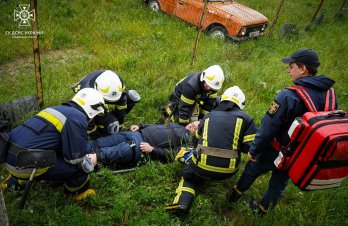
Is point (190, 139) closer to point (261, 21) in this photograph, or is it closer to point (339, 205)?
point (339, 205)

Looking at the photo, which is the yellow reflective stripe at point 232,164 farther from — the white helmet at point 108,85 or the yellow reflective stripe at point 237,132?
the white helmet at point 108,85

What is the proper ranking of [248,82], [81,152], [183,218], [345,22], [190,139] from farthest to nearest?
1. [345,22]
2. [248,82]
3. [190,139]
4. [183,218]
5. [81,152]

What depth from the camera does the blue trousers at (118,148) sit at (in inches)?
153

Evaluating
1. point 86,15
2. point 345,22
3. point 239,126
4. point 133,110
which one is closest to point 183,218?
point 239,126

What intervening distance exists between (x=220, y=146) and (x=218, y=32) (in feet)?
20.0

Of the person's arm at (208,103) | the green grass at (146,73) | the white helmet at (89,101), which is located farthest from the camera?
the person's arm at (208,103)

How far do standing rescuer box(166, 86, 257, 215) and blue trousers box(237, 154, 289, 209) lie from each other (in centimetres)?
18

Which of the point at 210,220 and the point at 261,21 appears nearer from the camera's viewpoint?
the point at 210,220

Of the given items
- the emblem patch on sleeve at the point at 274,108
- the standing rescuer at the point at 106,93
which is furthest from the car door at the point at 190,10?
the emblem patch on sleeve at the point at 274,108

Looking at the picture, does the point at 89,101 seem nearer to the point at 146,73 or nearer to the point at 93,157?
the point at 93,157

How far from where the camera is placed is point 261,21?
884cm

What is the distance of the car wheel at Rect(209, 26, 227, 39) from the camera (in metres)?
8.62

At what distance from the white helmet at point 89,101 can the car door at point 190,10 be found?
6346 mm

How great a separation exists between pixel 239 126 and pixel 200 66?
3.72 m
